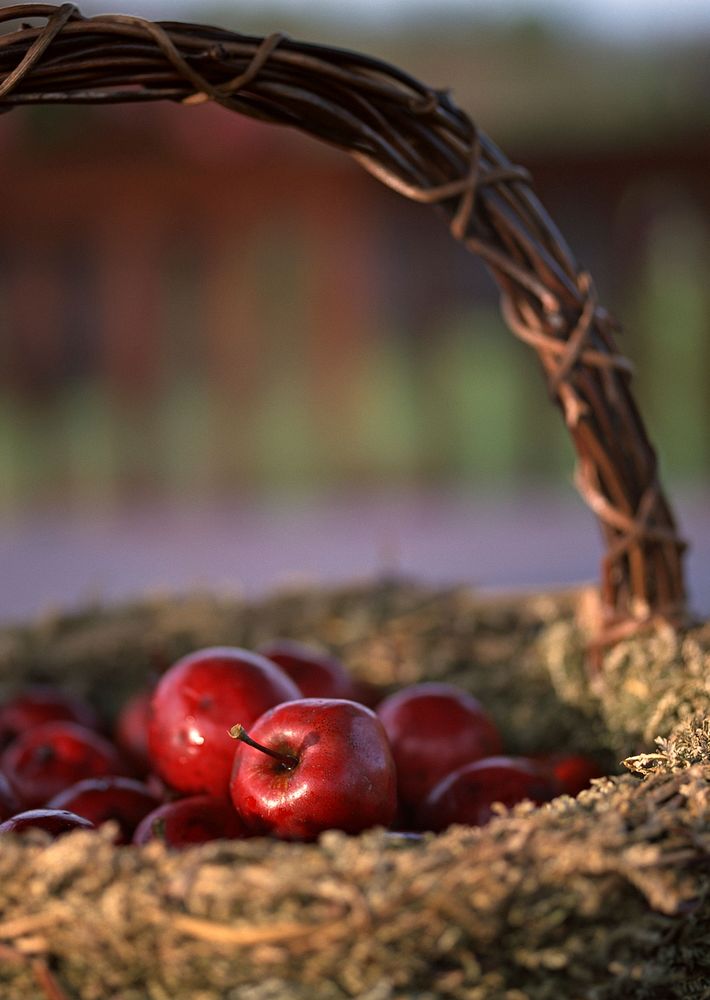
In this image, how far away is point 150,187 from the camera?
3.21 metres

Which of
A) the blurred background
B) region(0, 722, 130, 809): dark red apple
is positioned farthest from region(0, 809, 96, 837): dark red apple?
the blurred background

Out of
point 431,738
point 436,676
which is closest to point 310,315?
point 436,676

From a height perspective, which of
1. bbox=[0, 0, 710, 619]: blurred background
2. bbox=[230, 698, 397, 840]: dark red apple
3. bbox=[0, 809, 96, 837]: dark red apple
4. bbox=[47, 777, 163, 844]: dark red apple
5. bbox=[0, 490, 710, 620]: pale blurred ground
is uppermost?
bbox=[0, 0, 710, 619]: blurred background

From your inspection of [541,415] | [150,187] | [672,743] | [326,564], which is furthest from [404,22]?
[672,743]

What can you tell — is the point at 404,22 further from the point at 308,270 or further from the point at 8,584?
the point at 8,584

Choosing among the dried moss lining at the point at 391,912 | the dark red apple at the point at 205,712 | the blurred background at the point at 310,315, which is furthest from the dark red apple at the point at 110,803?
the blurred background at the point at 310,315

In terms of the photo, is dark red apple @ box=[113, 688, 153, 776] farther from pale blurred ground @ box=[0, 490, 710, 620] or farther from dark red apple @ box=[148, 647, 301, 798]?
pale blurred ground @ box=[0, 490, 710, 620]

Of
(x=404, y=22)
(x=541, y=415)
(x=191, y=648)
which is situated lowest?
(x=191, y=648)

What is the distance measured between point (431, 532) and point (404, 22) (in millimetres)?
1846

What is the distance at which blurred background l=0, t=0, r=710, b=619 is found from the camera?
10.4 ft

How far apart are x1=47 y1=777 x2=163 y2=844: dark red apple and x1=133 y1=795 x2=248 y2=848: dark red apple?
0.22 feet

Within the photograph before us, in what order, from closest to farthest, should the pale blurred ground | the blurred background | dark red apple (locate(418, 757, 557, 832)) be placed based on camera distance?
1. dark red apple (locate(418, 757, 557, 832))
2. the pale blurred ground
3. the blurred background

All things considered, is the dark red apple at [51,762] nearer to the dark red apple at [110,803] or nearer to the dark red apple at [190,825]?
the dark red apple at [110,803]

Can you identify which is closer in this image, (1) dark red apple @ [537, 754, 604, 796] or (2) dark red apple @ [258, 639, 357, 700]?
(1) dark red apple @ [537, 754, 604, 796]
